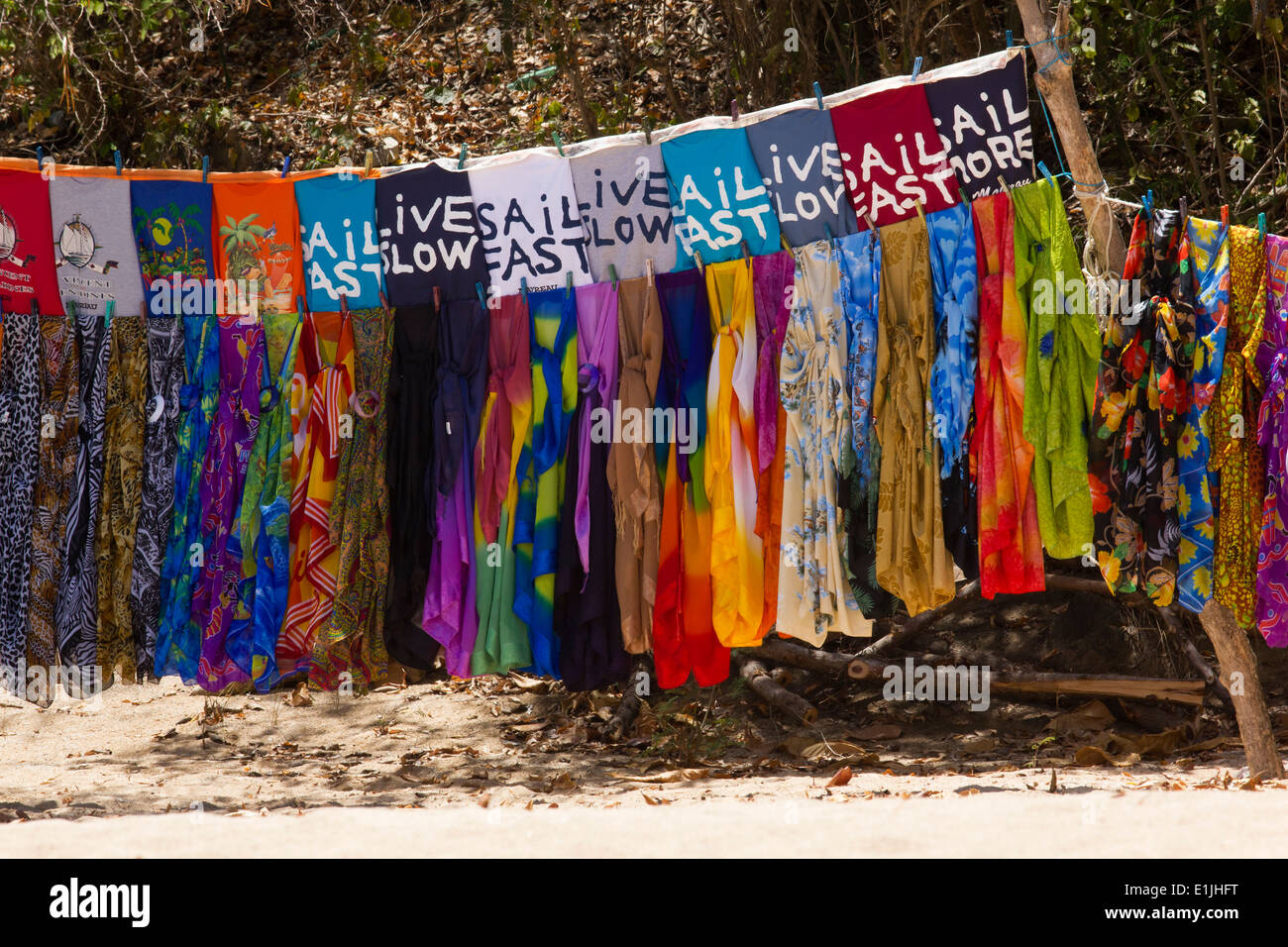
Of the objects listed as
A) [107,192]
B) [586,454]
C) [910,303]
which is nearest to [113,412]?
[107,192]

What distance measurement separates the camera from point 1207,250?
3178 millimetres

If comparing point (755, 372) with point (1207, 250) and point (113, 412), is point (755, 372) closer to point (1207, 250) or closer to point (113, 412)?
point (1207, 250)

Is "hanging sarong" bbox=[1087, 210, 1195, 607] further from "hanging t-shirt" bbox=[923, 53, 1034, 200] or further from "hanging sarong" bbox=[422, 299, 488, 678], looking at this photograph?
"hanging sarong" bbox=[422, 299, 488, 678]

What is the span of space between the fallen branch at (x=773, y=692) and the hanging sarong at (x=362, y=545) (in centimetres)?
209

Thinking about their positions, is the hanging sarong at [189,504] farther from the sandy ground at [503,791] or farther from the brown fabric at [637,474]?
the brown fabric at [637,474]

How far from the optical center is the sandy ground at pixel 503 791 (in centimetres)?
252

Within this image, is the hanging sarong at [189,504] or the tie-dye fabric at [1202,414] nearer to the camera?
the tie-dye fabric at [1202,414]

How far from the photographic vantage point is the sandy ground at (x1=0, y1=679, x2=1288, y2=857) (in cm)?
252

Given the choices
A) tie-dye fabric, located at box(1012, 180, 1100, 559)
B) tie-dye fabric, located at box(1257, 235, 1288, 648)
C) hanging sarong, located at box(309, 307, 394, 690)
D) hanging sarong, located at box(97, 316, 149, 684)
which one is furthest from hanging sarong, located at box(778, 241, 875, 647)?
hanging sarong, located at box(97, 316, 149, 684)

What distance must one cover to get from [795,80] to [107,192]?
12.4 ft

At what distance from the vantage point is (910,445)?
3.34 metres

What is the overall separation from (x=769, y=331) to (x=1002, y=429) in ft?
2.35

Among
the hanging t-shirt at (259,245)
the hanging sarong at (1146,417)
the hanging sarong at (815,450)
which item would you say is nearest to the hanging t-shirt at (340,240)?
the hanging t-shirt at (259,245)

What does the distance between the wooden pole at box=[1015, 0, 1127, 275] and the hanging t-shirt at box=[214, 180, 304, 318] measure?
226cm
